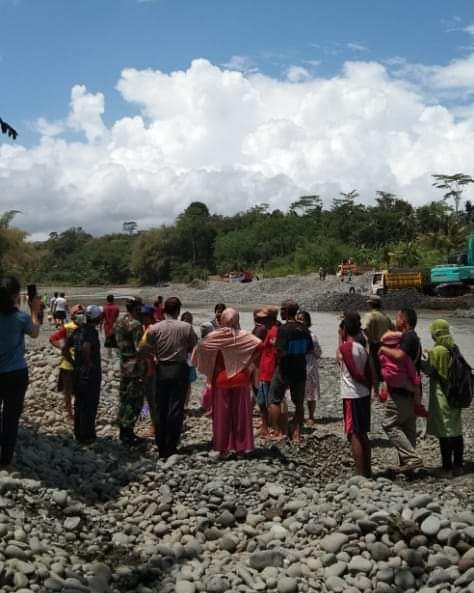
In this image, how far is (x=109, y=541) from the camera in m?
5.71

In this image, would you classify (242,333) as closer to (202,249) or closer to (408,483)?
(408,483)

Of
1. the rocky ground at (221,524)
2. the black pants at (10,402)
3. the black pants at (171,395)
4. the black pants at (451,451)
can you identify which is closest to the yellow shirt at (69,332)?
the rocky ground at (221,524)

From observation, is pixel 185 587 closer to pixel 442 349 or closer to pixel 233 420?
pixel 233 420

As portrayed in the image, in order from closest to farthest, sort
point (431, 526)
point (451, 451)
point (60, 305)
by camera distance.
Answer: point (431, 526)
point (451, 451)
point (60, 305)

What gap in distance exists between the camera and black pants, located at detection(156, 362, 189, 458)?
24.0 feet

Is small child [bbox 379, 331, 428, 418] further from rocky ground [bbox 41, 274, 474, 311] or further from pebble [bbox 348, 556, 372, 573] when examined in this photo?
rocky ground [bbox 41, 274, 474, 311]

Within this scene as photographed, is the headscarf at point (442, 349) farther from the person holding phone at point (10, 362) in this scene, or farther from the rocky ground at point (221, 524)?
the person holding phone at point (10, 362)

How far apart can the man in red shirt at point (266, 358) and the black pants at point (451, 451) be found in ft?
7.36

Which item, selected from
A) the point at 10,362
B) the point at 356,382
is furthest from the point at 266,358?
the point at 10,362

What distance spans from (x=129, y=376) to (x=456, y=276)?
32947mm

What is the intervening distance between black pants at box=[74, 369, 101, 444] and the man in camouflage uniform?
0.30m

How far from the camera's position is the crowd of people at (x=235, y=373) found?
6516 mm

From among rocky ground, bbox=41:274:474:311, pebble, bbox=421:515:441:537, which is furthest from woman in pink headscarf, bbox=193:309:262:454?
rocky ground, bbox=41:274:474:311

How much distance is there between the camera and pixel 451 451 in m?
7.25
